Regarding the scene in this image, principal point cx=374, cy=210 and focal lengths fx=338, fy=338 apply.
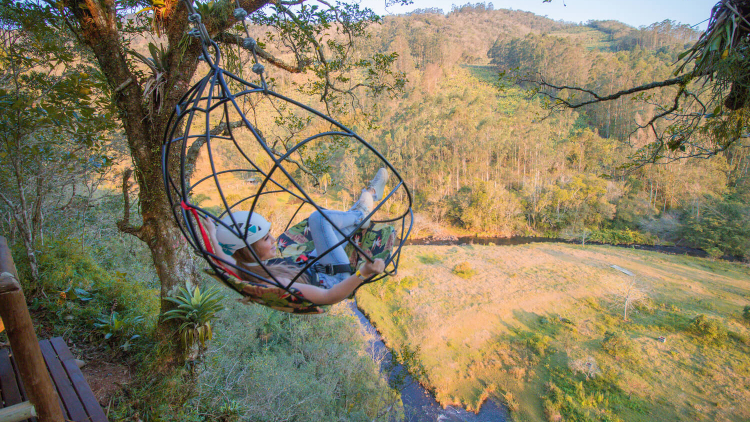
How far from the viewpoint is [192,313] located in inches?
94.2

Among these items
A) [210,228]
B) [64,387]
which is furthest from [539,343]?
[64,387]

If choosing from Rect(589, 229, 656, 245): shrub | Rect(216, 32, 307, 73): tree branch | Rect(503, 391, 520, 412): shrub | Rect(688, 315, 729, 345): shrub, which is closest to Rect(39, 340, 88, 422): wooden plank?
Rect(216, 32, 307, 73): tree branch

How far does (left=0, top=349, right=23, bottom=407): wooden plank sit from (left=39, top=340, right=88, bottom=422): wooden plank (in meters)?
0.17

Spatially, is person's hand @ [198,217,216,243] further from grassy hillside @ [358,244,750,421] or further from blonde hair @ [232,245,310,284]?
grassy hillside @ [358,244,750,421]

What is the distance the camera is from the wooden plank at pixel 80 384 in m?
1.66

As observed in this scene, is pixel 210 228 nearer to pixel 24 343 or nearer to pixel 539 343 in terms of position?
pixel 24 343

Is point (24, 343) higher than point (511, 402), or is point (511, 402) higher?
point (24, 343)

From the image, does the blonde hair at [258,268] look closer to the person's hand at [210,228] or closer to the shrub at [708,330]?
the person's hand at [210,228]

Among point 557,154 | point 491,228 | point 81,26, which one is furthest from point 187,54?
point 557,154

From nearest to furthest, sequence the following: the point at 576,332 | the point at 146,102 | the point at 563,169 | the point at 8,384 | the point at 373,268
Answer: the point at 373,268 < the point at 8,384 < the point at 146,102 < the point at 576,332 < the point at 563,169

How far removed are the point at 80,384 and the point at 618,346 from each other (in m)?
12.0

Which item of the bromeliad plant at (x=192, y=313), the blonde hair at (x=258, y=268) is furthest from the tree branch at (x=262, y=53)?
the bromeliad plant at (x=192, y=313)

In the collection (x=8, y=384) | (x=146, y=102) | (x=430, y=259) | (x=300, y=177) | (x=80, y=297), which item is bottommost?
(x=430, y=259)

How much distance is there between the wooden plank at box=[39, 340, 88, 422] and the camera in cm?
164
